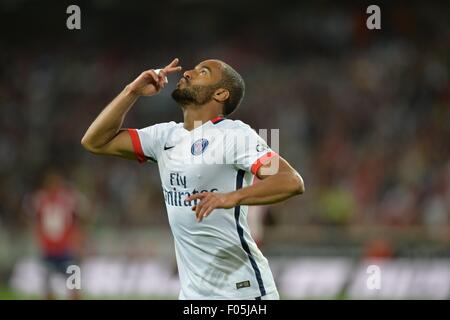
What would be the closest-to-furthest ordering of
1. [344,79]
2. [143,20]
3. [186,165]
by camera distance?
[186,165] → [344,79] → [143,20]

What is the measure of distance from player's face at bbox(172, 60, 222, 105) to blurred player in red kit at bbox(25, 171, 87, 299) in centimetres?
781

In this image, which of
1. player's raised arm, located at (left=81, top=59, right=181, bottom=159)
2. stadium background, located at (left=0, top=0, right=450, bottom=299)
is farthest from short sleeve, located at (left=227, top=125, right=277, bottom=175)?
stadium background, located at (left=0, top=0, right=450, bottom=299)

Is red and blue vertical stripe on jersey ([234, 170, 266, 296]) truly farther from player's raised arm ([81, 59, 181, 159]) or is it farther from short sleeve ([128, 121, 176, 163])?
player's raised arm ([81, 59, 181, 159])

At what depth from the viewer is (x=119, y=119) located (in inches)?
235

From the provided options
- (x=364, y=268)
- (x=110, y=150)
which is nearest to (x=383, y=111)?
(x=364, y=268)

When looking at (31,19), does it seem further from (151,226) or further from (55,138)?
(151,226)

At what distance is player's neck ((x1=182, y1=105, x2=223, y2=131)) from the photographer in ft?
19.2

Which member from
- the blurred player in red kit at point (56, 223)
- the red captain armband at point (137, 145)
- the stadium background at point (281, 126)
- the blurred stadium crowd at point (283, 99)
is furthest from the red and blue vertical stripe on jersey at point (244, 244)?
the blurred stadium crowd at point (283, 99)

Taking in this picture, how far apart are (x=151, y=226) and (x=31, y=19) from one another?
8.29 meters

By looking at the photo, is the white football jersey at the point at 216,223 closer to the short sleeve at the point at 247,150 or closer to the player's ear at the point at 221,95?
Answer: the short sleeve at the point at 247,150

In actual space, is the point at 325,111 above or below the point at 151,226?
above

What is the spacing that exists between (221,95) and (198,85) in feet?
0.57

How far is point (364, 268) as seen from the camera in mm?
13758

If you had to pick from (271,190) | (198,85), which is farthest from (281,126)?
(271,190)
